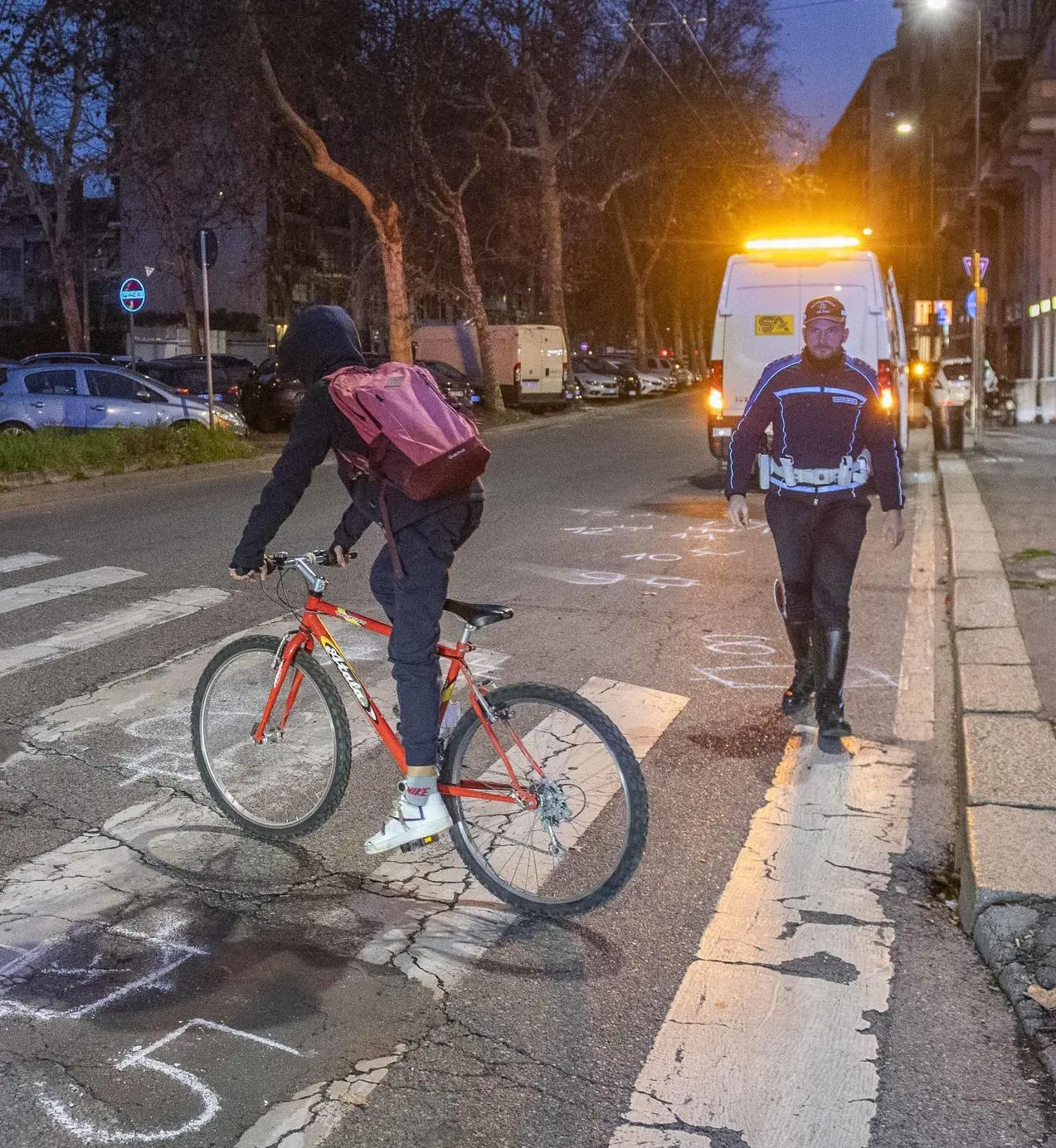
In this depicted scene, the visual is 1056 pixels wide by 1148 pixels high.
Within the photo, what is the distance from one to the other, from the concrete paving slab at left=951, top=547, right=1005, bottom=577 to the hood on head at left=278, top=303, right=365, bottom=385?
681 cm

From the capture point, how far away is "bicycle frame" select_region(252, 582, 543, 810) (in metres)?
4.55

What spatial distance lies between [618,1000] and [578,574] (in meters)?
7.26

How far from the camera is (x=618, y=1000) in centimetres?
394

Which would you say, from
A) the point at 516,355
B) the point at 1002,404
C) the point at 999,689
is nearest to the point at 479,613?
the point at 999,689

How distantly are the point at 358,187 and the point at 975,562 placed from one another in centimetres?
2071

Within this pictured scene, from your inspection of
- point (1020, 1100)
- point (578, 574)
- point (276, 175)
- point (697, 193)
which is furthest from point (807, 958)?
point (697, 193)

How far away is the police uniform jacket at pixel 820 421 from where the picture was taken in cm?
645

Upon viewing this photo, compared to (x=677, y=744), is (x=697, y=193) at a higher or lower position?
higher

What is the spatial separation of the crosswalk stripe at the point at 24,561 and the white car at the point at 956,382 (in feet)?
47.6

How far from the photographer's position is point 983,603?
30.8 ft

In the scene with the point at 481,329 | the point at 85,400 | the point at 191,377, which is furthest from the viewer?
the point at 481,329

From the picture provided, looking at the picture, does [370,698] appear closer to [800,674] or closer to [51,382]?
[800,674]

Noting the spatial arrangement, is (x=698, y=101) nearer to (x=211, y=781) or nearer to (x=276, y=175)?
(x=276, y=175)

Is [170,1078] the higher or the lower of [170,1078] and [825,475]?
the lower
